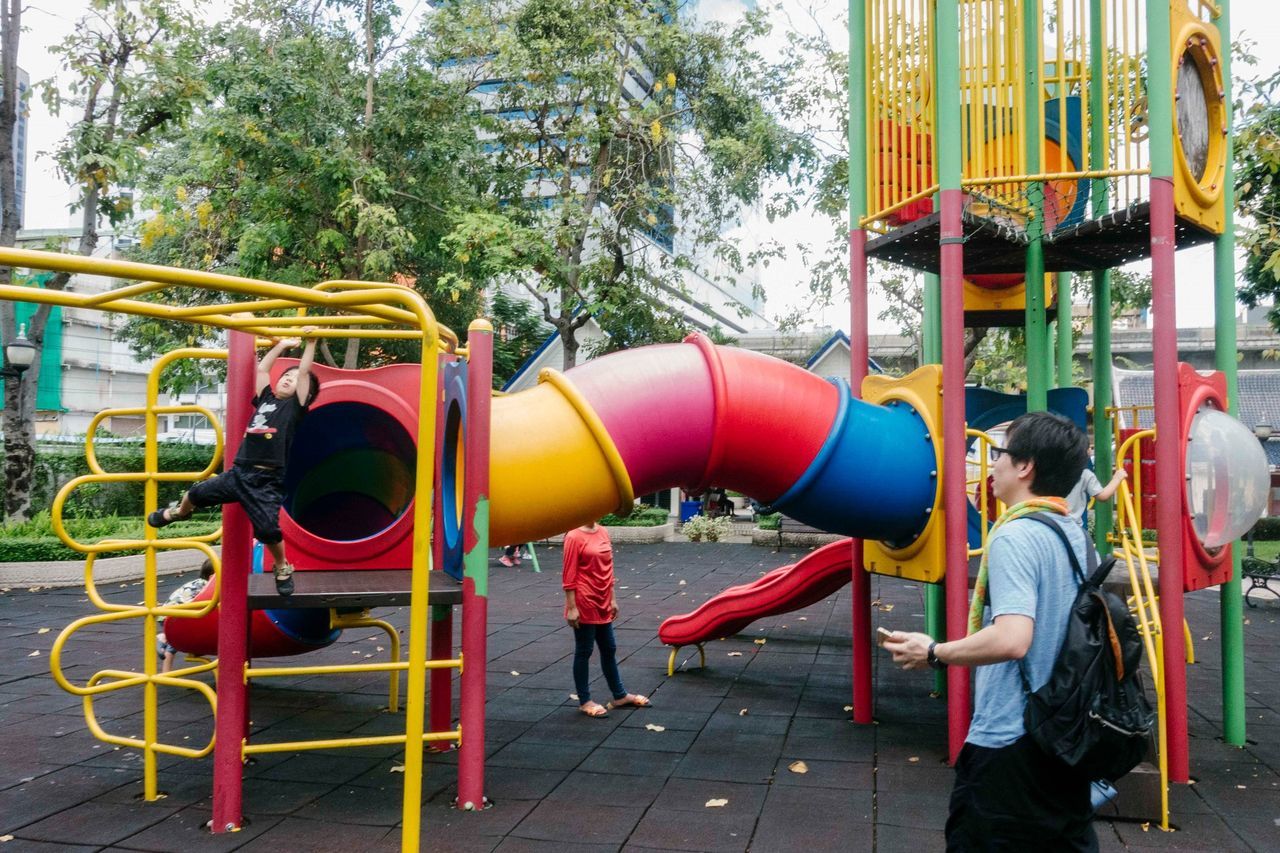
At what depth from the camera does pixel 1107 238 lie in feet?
18.8

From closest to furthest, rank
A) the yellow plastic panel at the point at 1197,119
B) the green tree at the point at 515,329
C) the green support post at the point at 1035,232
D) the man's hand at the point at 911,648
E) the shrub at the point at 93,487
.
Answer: the man's hand at the point at 911,648, the yellow plastic panel at the point at 1197,119, the green support post at the point at 1035,232, the shrub at the point at 93,487, the green tree at the point at 515,329

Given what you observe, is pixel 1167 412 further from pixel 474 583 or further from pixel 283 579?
pixel 283 579

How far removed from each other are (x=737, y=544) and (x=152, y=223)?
40.6 feet

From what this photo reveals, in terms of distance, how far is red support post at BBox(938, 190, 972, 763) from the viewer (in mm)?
5109

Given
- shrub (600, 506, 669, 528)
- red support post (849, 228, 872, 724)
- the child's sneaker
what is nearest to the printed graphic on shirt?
the child's sneaker

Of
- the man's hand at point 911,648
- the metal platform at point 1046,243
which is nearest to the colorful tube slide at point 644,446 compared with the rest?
the metal platform at point 1046,243

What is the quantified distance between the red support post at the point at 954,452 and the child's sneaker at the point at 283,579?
3258 millimetres

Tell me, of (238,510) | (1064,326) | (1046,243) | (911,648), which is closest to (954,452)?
(1046,243)

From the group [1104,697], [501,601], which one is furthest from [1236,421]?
[501,601]

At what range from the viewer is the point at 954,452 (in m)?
5.21

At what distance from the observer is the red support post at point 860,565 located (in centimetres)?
607

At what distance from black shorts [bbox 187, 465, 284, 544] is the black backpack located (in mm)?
3252

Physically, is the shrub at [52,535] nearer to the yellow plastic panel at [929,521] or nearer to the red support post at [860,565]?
the red support post at [860,565]

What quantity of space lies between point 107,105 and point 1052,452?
15.3m
